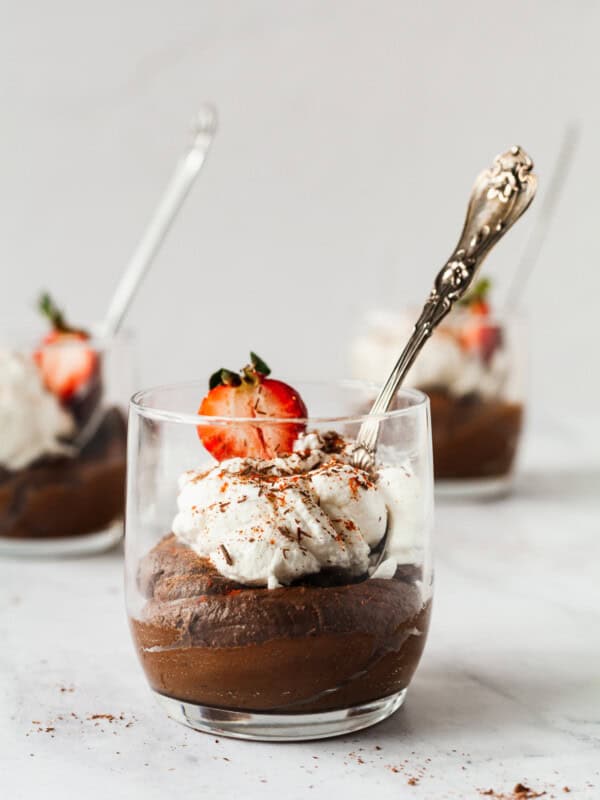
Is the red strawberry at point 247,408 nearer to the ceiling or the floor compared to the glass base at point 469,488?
nearer to the ceiling

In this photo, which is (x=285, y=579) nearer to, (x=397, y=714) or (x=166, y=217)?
(x=397, y=714)

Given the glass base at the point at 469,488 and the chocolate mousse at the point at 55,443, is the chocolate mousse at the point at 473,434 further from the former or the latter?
the chocolate mousse at the point at 55,443

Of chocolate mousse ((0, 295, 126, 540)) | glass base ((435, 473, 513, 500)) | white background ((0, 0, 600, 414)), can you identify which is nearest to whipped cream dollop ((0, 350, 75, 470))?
chocolate mousse ((0, 295, 126, 540))

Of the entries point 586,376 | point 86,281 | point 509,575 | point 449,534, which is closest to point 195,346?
point 86,281

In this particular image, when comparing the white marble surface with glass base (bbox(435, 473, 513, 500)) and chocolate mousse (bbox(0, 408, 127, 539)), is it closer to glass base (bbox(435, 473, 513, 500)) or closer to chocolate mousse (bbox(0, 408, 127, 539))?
chocolate mousse (bbox(0, 408, 127, 539))

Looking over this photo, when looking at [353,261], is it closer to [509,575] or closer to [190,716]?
[509,575]

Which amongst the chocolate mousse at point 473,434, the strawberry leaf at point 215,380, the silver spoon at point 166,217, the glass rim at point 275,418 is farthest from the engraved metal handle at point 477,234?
the chocolate mousse at point 473,434
